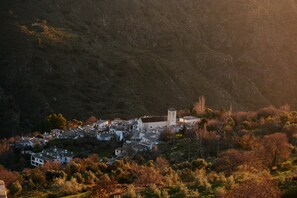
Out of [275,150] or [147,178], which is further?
[275,150]

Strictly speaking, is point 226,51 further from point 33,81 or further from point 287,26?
point 33,81

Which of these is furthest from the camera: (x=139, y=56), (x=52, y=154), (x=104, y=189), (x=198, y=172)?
(x=139, y=56)

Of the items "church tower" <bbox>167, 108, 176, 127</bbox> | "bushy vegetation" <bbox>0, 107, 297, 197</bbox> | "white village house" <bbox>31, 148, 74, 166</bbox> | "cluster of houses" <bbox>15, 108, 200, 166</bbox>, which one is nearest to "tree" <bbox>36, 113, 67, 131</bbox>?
"cluster of houses" <bbox>15, 108, 200, 166</bbox>

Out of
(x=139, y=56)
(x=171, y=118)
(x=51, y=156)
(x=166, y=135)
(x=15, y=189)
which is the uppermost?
(x=139, y=56)

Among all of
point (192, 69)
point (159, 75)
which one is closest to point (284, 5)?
point (192, 69)

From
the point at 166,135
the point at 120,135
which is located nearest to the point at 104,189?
the point at 166,135

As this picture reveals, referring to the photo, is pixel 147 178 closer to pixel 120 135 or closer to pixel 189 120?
pixel 120 135

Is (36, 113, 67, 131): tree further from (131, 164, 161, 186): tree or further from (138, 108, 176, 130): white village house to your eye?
(131, 164, 161, 186): tree
